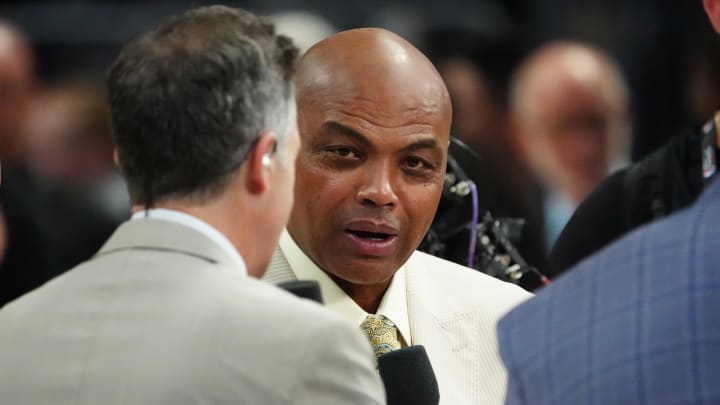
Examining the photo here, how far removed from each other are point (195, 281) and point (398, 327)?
91cm

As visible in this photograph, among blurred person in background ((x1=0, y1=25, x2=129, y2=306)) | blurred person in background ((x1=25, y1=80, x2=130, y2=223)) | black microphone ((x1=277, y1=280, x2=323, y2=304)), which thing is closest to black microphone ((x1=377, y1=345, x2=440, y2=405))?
black microphone ((x1=277, y1=280, x2=323, y2=304))

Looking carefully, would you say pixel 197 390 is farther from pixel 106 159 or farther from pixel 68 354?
pixel 106 159

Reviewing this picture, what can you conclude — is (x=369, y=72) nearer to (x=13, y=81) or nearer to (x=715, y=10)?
(x=715, y=10)

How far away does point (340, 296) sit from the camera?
287 cm

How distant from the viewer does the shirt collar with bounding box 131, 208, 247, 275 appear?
2064 millimetres

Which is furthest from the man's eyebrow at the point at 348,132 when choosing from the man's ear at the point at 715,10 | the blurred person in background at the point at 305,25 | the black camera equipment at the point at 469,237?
the blurred person in background at the point at 305,25

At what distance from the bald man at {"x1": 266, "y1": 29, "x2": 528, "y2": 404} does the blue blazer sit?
39.3 inches

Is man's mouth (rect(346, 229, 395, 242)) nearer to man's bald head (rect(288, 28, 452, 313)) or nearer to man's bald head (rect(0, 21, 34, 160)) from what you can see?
man's bald head (rect(288, 28, 452, 313))

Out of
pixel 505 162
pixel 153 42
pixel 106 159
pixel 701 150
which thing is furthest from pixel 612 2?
pixel 153 42

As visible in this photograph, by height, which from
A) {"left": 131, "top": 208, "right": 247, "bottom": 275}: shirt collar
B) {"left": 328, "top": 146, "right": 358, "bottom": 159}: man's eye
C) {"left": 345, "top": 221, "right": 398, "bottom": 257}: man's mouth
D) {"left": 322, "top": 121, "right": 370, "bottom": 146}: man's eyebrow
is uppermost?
{"left": 131, "top": 208, "right": 247, "bottom": 275}: shirt collar

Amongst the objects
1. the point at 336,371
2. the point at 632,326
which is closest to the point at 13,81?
the point at 336,371

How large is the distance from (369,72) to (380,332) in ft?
1.63

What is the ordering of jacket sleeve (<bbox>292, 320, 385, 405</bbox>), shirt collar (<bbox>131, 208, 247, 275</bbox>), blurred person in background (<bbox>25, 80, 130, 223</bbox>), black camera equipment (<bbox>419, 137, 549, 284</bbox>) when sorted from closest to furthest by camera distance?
jacket sleeve (<bbox>292, 320, 385, 405</bbox>) → shirt collar (<bbox>131, 208, 247, 275</bbox>) → black camera equipment (<bbox>419, 137, 549, 284</bbox>) → blurred person in background (<bbox>25, 80, 130, 223</bbox>)

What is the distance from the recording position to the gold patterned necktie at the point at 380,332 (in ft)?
9.14
